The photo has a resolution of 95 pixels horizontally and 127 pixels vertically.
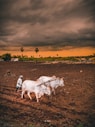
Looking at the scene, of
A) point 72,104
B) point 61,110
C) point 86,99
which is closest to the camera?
point 61,110

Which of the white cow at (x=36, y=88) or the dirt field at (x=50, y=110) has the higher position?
the white cow at (x=36, y=88)

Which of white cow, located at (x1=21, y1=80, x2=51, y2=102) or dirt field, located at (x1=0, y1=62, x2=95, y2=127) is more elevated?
white cow, located at (x1=21, y1=80, x2=51, y2=102)

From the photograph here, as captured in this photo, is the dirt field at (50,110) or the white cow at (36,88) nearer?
the dirt field at (50,110)

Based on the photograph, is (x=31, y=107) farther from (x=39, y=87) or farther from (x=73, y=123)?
(x=73, y=123)

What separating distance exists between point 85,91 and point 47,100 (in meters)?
2.57

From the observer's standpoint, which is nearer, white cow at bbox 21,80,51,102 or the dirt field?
the dirt field

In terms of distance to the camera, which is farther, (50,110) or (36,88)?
(36,88)

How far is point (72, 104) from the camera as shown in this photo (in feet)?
31.7

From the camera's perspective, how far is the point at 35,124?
730cm

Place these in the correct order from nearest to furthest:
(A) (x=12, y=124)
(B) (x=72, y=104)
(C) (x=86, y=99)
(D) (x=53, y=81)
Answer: (A) (x=12, y=124)
(B) (x=72, y=104)
(C) (x=86, y=99)
(D) (x=53, y=81)

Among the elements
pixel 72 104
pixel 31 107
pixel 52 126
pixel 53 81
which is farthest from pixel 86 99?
pixel 52 126

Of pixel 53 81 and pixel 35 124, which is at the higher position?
pixel 53 81

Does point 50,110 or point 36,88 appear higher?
point 36,88

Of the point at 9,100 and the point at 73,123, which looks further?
the point at 9,100
